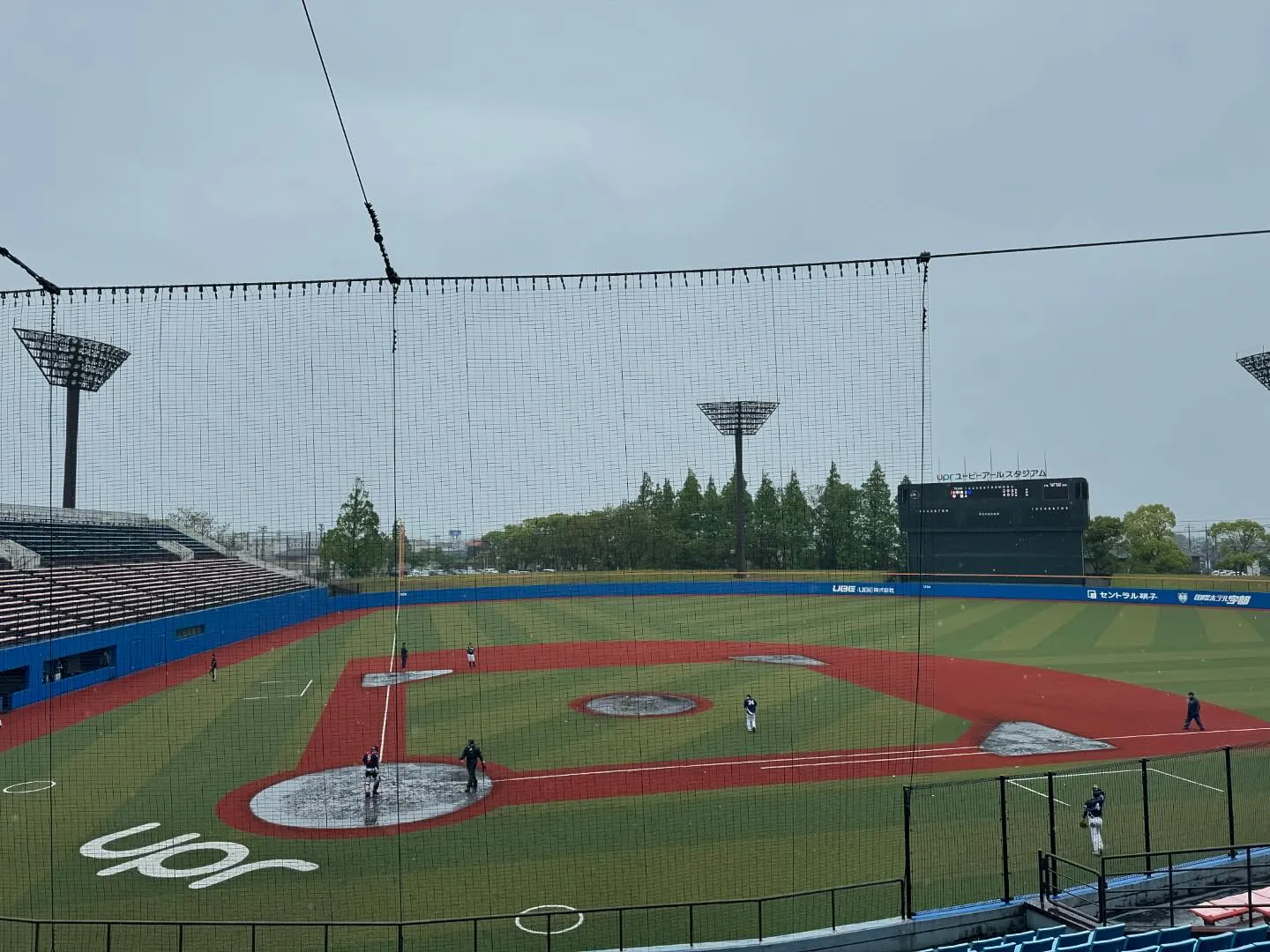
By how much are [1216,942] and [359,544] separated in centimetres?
3897

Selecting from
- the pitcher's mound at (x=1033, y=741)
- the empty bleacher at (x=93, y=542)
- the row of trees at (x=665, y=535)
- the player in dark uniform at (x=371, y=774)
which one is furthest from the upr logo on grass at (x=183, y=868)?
the empty bleacher at (x=93, y=542)

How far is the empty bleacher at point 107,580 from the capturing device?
25.7 meters

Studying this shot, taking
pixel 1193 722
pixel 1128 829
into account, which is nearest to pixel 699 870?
pixel 1128 829

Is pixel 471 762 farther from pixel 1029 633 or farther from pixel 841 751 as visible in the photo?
pixel 1029 633

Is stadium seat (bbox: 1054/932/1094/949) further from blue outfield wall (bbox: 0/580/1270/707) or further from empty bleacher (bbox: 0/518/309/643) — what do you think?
empty bleacher (bbox: 0/518/309/643)

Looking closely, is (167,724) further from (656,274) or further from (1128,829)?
(1128,829)

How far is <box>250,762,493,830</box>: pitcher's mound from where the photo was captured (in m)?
14.1

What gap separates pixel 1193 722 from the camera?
1969cm

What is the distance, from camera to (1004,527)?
45.4 meters

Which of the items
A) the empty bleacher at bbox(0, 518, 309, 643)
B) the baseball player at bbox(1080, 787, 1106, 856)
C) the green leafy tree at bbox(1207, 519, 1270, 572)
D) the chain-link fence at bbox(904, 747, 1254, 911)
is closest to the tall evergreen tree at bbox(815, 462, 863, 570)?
the chain-link fence at bbox(904, 747, 1254, 911)

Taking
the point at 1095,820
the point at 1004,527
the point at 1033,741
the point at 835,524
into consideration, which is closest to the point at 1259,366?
the point at 1004,527

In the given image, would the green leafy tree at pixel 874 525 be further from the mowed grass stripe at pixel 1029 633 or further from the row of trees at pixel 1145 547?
the row of trees at pixel 1145 547

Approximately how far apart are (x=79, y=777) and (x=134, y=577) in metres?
17.2

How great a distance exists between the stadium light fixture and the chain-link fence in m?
43.0
